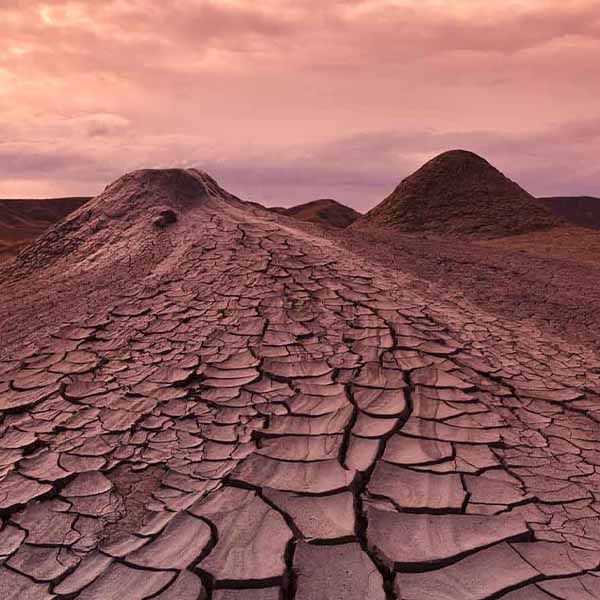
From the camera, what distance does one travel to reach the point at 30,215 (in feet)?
121

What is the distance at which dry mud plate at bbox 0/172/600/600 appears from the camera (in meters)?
1.52

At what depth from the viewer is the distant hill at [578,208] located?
2822 cm

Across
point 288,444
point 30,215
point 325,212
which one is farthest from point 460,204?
point 30,215

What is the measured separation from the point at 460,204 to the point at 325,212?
19057mm

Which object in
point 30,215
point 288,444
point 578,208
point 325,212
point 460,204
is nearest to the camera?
point 288,444

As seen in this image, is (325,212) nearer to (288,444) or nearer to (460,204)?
(460,204)

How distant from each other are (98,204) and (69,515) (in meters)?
4.38

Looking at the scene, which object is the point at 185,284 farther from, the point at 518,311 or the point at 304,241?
the point at 518,311

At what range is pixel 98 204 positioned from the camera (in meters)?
5.66

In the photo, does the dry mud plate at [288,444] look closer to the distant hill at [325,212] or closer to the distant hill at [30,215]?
the distant hill at [325,212]

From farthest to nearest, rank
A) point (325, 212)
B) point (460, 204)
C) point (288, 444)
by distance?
point (325, 212) < point (460, 204) < point (288, 444)

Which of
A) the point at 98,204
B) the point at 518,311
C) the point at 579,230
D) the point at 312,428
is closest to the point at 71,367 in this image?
the point at 312,428

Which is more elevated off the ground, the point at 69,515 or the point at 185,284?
the point at 185,284

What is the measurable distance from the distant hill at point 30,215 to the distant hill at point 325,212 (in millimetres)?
13172
